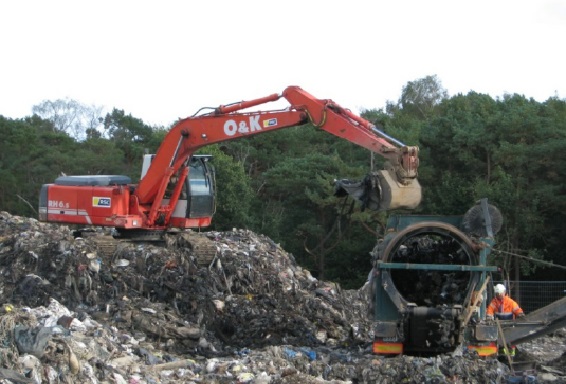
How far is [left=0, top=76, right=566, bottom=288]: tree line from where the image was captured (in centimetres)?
2548

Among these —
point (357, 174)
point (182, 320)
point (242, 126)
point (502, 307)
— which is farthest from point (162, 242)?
point (357, 174)

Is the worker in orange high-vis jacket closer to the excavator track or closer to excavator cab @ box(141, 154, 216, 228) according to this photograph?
the excavator track

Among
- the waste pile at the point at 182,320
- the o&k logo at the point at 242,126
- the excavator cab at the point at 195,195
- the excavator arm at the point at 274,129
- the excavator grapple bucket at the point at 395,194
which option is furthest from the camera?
the excavator cab at the point at 195,195

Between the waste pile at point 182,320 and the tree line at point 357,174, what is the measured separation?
194 inches

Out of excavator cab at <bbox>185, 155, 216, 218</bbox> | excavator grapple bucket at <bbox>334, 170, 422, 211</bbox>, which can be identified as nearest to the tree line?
excavator cab at <bbox>185, 155, 216, 218</bbox>

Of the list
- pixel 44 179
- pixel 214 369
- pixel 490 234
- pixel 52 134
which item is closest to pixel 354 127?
pixel 490 234

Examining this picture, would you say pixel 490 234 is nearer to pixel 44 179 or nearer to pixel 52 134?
→ pixel 44 179

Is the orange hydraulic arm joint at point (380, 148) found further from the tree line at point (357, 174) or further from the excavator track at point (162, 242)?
the tree line at point (357, 174)

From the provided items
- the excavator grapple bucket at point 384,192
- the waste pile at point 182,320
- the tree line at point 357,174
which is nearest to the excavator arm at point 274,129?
the excavator grapple bucket at point 384,192

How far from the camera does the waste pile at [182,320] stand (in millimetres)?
8323

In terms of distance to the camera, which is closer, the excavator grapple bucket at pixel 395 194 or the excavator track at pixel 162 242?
the excavator grapple bucket at pixel 395 194

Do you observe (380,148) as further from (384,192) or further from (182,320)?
(182,320)

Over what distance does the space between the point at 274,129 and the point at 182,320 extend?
121 inches

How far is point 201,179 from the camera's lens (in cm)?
1447
